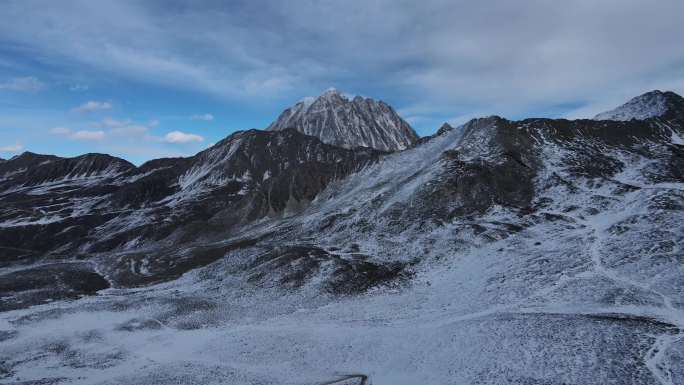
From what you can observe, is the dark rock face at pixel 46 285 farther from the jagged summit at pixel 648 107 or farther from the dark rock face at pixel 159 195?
the jagged summit at pixel 648 107

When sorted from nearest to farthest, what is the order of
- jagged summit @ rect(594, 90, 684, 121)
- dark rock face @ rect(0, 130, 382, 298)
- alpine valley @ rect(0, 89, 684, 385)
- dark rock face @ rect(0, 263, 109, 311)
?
alpine valley @ rect(0, 89, 684, 385)
dark rock face @ rect(0, 263, 109, 311)
dark rock face @ rect(0, 130, 382, 298)
jagged summit @ rect(594, 90, 684, 121)

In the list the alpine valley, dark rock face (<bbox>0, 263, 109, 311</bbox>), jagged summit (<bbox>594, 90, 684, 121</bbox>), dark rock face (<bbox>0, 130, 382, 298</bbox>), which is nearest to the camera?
the alpine valley

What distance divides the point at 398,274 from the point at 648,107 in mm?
120124

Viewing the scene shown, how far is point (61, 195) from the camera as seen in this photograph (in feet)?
497

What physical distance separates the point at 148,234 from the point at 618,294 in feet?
324

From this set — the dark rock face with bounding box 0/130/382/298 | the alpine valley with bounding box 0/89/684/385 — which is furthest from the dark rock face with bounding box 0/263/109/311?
the dark rock face with bounding box 0/130/382/298

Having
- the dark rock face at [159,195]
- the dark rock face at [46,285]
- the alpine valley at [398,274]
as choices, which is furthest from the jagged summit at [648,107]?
the dark rock face at [46,285]

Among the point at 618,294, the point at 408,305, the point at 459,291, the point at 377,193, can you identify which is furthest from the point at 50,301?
the point at 618,294

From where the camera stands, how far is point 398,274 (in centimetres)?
5428

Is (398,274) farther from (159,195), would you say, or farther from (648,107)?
(648,107)

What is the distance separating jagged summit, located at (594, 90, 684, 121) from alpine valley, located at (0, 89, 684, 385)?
148 centimetres

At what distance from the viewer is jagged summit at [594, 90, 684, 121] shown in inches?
4816

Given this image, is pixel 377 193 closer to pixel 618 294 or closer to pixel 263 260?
pixel 263 260

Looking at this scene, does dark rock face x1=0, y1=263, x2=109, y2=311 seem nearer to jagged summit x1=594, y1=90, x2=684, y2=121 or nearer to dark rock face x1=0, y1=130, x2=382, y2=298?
dark rock face x1=0, y1=130, x2=382, y2=298
